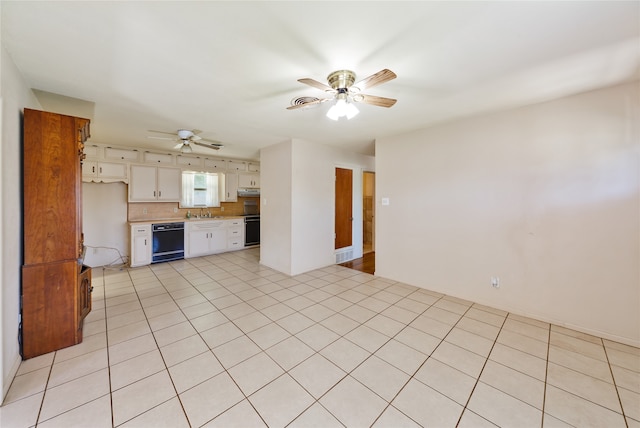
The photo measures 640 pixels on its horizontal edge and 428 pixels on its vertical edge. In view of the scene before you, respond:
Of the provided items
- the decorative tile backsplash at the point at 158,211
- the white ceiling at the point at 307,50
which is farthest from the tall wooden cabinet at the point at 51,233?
the decorative tile backsplash at the point at 158,211

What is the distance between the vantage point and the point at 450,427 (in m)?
1.46

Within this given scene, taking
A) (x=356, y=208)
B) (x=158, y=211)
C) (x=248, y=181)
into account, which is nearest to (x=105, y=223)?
(x=158, y=211)

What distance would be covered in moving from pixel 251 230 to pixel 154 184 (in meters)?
2.45

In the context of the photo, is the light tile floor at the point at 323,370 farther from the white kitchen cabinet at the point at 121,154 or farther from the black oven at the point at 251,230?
the black oven at the point at 251,230

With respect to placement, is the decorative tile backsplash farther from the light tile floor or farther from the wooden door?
the wooden door

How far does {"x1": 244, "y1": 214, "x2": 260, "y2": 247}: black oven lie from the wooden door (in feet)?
8.33

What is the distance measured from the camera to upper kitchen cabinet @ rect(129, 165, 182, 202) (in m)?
5.02

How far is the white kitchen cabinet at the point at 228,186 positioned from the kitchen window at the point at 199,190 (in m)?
0.18

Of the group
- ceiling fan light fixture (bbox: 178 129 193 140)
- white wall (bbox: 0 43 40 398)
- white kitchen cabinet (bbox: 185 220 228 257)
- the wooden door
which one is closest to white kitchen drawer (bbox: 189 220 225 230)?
white kitchen cabinet (bbox: 185 220 228 257)

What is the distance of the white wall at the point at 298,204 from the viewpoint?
4.29 m

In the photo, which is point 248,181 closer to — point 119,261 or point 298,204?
point 298,204

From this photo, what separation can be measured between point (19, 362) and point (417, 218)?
4.53 metres

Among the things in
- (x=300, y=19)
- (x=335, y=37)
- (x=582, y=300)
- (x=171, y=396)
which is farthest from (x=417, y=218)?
(x=171, y=396)

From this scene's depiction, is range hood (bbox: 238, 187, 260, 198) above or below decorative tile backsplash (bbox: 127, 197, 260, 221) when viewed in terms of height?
above
